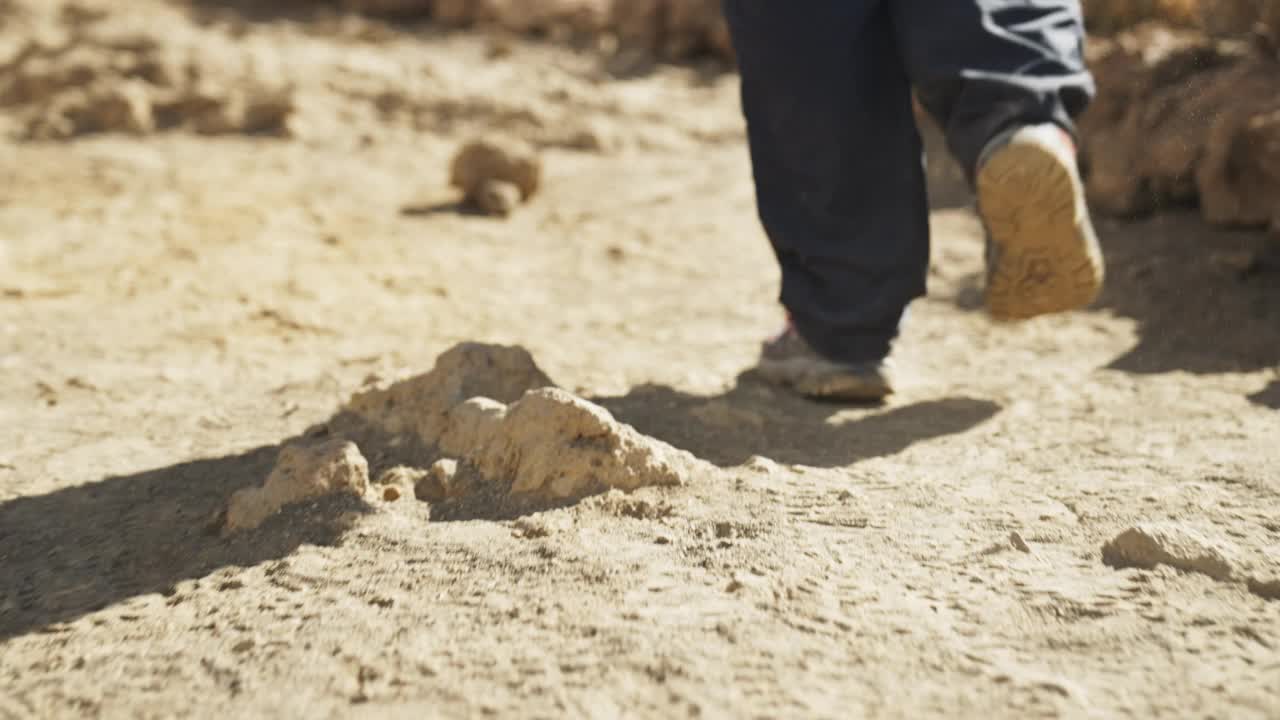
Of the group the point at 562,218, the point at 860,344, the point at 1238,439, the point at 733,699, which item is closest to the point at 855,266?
the point at 860,344

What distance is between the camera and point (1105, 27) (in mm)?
4359

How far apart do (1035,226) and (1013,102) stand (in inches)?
7.4

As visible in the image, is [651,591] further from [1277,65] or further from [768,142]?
[1277,65]

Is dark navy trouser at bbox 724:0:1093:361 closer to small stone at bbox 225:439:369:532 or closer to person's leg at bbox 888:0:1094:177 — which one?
person's leg at bbox 888:0:1094:177

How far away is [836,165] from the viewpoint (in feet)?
6.40

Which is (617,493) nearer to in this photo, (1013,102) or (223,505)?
(223,505)

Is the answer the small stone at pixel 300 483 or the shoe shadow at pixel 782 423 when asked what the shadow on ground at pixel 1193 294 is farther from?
the small stone at pixel 300 483

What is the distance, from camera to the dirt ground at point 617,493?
3.76 feet

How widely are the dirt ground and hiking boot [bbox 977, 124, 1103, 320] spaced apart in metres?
0.21

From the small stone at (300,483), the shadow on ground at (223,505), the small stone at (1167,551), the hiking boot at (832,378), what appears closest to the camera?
the small stone at (1167,551)

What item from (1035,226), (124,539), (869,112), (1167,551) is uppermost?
(869,112)

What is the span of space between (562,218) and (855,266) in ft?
5.79

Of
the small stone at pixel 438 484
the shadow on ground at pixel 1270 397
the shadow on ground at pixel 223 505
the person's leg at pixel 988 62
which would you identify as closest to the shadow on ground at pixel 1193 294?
the shadow on ground at pixel 1270 397

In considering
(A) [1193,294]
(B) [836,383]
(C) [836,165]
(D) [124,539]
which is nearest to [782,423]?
(B) [836,383]
